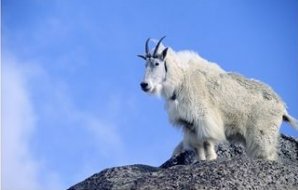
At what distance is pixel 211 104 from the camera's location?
1398 cm

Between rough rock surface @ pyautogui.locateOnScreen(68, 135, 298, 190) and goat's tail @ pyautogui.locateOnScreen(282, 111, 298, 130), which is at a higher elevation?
goat's tail @ pyautogui.locateOnScreen(282, 111, 298, 130)

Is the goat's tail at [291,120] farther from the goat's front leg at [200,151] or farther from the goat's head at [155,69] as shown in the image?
the goat's head at [155,69]

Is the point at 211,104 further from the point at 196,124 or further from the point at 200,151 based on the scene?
the point at 200,151

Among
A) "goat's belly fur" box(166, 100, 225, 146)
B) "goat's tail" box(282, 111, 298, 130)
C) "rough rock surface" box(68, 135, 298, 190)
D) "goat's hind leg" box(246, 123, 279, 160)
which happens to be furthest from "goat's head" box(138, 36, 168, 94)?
"rough rock surface" box(68, 135, 298, 190)

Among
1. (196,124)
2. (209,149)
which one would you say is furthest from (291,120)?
(196,124)

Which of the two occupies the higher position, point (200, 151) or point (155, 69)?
point (155, 69)

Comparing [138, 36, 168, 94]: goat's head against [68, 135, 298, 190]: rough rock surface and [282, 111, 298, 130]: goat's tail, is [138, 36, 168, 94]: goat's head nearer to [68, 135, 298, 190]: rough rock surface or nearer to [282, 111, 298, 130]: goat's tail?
[282, 111, 298, 130]: goat's tail

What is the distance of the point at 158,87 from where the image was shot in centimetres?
1425

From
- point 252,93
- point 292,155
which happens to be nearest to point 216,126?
point 252,93

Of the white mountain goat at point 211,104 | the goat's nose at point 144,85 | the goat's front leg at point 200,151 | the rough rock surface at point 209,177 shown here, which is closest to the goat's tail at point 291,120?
the white mountain goat at point 211,104

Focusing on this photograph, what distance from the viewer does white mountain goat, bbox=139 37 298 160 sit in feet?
45.0

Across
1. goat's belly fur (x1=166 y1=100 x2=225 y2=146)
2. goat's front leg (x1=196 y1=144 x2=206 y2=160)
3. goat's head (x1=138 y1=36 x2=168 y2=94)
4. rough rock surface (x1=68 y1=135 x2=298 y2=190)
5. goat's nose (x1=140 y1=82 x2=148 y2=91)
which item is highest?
goat's head (x1=138 y1=36 x2=168 y2=94)

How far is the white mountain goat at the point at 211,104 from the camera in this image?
45.0 ft

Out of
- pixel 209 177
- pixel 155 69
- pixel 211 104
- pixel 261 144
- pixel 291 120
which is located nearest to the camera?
pixel 209 177
